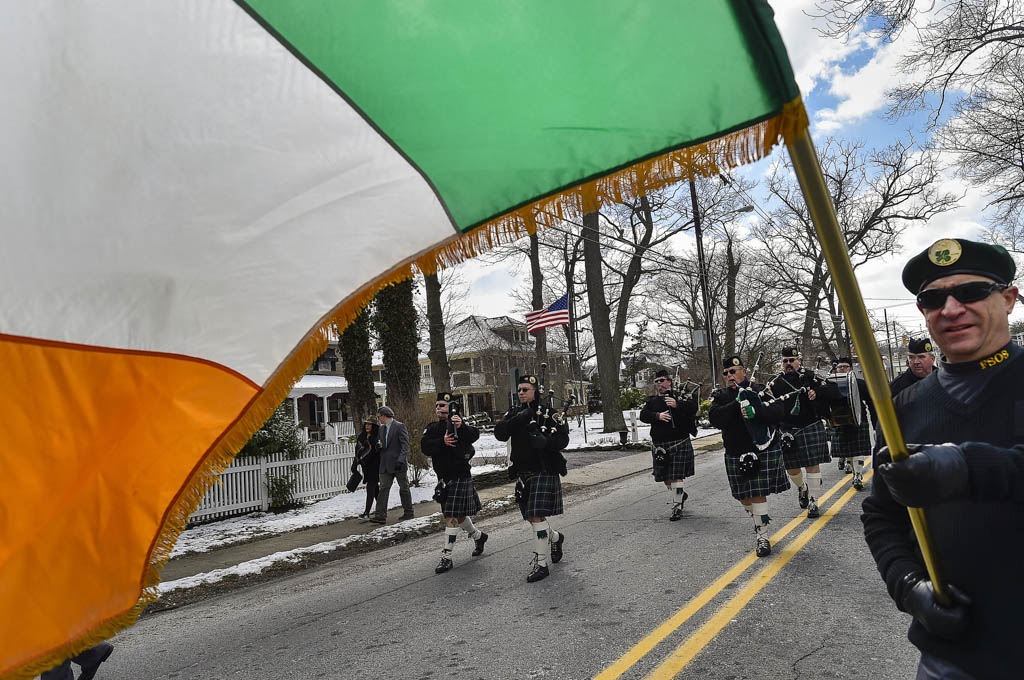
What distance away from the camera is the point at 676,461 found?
9.41 m

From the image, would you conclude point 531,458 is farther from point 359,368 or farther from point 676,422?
point 359,368

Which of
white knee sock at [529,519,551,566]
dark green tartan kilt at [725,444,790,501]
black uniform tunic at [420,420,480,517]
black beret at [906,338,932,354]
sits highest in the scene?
black beret at [906,338,932,354]

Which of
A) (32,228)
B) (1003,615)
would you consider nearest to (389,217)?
(32,228)

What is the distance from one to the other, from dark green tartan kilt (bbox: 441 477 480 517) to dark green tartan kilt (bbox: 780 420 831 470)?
4.31 m

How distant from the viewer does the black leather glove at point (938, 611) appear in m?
1.79

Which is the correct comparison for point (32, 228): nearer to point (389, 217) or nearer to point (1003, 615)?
point (389, 217)

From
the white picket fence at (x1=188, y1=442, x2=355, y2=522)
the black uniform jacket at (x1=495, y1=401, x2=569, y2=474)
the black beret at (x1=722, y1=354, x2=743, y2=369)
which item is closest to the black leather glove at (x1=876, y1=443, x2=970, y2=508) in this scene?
the black uniform jacket at (x1=495, y1=401, x2=569, y2=474)

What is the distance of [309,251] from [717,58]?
52.4 inches

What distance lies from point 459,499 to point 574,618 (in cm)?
286

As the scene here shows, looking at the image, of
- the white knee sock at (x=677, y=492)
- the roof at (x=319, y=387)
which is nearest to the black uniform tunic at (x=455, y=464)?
the white knee sock at (x=677, y=492)

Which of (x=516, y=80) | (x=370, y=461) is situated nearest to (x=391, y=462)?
(x=370, y=461)

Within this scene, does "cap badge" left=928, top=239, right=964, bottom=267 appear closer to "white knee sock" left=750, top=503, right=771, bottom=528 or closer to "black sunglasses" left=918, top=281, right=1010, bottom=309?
"black sunglasses" left=918, top=281, right=1010, bottom=309

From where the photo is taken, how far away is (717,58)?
192 centimetres

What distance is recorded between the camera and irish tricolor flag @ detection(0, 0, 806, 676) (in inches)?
72.9
